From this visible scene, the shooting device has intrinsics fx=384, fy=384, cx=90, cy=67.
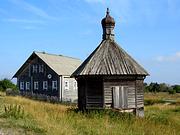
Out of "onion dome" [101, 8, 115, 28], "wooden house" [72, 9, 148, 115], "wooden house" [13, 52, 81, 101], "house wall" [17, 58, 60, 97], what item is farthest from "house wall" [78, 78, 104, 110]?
"house wall" [17, 58, 60, 97]

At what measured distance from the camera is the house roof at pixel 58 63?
51938 mm

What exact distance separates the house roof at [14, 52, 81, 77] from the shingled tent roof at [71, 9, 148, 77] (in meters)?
26.6

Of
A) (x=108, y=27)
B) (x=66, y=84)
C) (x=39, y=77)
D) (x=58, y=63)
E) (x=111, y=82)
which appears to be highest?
(x=108, y=27)

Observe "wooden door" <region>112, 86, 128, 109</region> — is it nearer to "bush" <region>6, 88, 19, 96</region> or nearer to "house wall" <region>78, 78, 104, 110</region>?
"house wall" <region>78, 78, 104, 110</region>

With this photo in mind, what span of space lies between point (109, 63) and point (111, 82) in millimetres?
1148

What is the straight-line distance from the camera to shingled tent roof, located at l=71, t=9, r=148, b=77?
73.3 feet

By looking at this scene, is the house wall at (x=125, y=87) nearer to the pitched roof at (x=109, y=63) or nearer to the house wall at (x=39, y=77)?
the pitched roof at (x=109, y=63)

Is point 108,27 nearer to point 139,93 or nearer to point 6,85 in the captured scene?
point 139,93

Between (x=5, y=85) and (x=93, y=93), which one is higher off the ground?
(x=5, y=85)

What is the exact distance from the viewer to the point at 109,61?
2292 cm

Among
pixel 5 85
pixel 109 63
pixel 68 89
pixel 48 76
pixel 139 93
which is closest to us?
pixel 109 63

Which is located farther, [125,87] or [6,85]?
[6,85]

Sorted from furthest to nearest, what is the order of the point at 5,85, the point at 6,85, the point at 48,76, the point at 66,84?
the point at 5,85 < the point at 6,85 < the point at 48,76 < the point at 66,84

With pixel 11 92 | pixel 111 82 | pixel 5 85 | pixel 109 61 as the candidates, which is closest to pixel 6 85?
pixel 5 85
